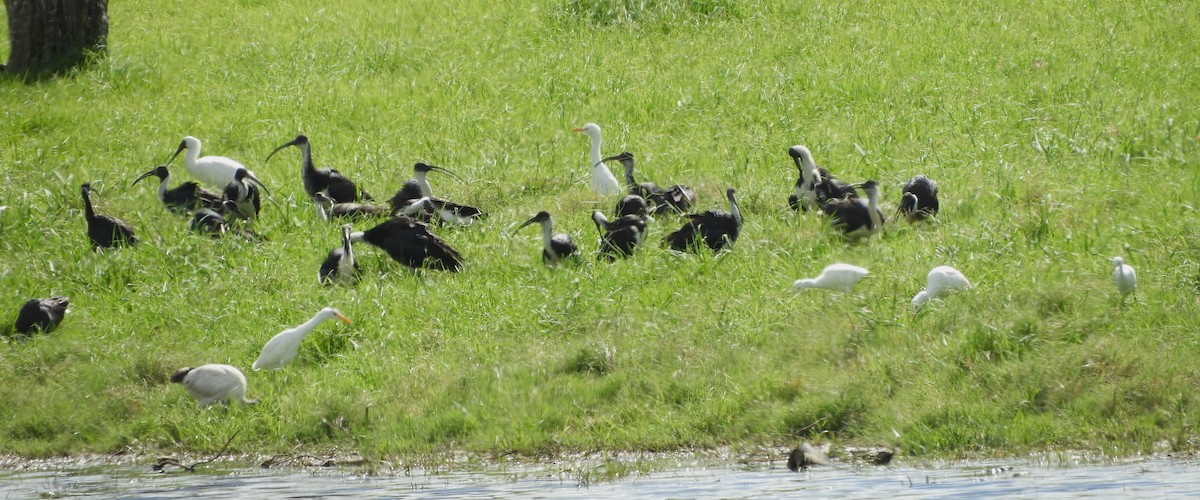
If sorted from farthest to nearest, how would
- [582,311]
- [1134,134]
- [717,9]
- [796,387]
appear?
[717,9] < [1134,134] < [582,311] < [796,387]

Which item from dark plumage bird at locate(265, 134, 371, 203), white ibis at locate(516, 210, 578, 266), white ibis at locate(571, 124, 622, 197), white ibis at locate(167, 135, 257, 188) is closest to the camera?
white ibis at locate(516, 210, 578, 266)

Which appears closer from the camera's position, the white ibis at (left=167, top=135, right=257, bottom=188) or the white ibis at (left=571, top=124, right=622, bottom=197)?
the white ibis at (left=571, top=124, right=622, bottom=197)

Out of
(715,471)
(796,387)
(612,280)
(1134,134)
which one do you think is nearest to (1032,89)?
(1134,134)

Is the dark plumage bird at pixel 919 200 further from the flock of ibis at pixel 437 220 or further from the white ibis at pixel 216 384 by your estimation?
the white ibis at pixel 216 384

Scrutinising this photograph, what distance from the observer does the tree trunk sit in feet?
55.1

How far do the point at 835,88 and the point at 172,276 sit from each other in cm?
676

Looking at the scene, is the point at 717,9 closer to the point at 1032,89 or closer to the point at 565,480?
the point at 1032,89

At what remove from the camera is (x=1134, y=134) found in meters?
12.4

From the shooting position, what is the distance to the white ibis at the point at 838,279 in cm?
937

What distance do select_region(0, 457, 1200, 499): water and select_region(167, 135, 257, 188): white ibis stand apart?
18.3ft

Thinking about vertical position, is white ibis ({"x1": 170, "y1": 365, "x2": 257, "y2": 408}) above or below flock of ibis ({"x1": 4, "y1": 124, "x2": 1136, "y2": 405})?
below

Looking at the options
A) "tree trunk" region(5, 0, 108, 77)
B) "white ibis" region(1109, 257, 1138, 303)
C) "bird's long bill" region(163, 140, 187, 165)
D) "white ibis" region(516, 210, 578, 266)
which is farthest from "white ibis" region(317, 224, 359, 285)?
"tree trunk" region(5, 0, 108, 77)

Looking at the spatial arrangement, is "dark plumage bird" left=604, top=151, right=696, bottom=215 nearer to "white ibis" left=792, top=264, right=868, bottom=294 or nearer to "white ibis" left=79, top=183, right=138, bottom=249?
"white ibis" left=792, top=264, right=868, bottom=294

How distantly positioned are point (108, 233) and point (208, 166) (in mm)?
2020
